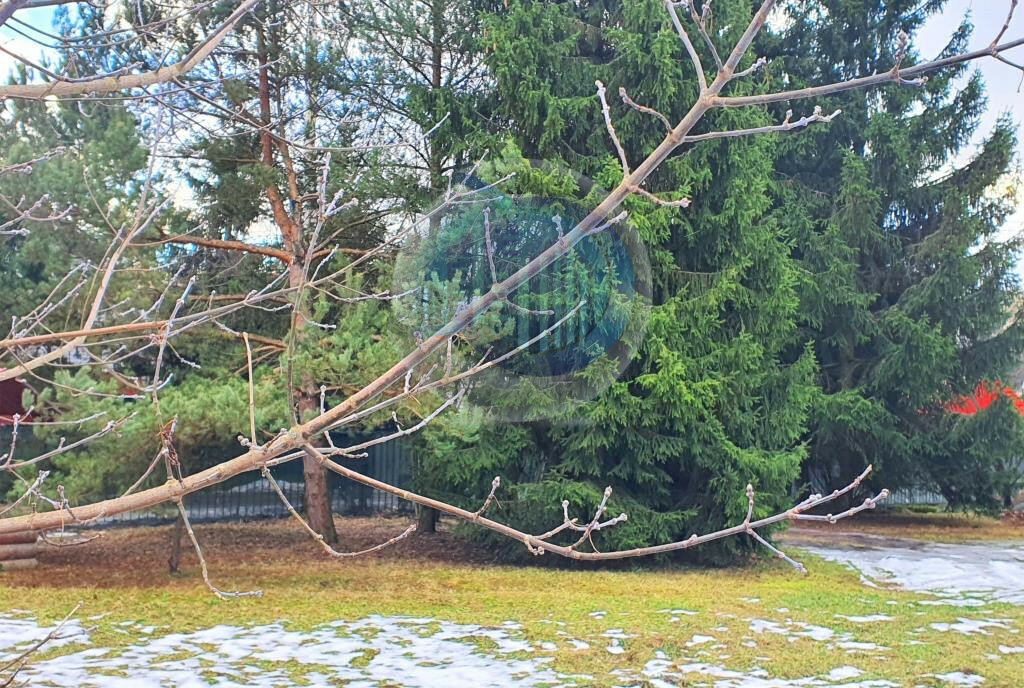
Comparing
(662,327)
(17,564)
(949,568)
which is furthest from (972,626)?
(17,564)

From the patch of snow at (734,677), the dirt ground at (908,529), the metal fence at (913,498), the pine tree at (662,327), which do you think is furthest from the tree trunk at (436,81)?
the metal fence at (913,498)

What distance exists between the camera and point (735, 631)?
6.30 meters

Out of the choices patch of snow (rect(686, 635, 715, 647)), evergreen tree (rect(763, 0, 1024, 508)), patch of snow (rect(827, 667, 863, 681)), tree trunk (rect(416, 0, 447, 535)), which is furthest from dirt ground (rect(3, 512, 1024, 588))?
patch of snow (rect(827, 667, 863, 681))

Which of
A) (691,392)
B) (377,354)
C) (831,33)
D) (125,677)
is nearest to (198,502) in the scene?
(377,354)

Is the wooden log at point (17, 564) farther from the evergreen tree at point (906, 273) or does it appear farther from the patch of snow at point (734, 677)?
the evergreen tree at point (906, 273)

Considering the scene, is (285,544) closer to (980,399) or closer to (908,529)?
(908,529)

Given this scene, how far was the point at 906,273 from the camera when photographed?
14.6m

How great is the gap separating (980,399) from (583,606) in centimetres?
990

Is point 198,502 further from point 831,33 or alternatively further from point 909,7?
point 909,7

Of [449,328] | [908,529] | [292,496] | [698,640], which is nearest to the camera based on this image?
[449,328]

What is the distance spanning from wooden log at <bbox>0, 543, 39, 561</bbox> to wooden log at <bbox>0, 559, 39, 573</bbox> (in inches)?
1.9

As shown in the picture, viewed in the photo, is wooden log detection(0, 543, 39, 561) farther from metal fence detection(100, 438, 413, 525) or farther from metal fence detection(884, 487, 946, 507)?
metal fence detection(884, 487, 946, 507)

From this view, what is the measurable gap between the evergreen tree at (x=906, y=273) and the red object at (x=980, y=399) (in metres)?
0.14

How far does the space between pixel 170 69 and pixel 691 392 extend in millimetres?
7068
